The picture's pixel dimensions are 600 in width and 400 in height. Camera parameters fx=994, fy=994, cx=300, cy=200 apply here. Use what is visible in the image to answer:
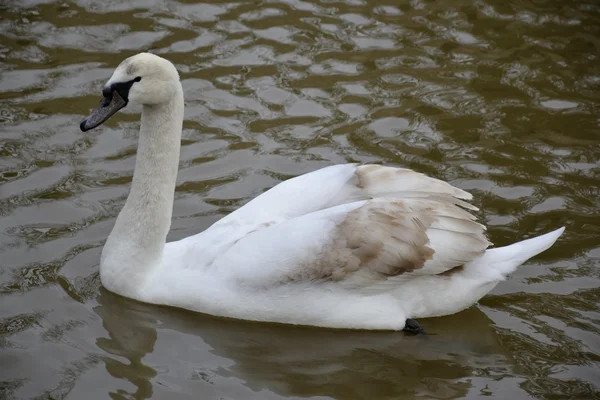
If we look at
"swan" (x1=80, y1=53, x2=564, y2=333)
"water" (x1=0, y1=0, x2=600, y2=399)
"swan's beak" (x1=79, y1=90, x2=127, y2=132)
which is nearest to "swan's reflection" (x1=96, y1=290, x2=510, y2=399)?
"water" (x1=0, y1=0, x2=600, y2=399)

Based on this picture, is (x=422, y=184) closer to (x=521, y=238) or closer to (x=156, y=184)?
(x=521, y=238)

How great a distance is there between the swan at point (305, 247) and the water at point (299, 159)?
0.20 m

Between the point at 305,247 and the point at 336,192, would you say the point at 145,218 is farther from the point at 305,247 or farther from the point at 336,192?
the point at 336,192

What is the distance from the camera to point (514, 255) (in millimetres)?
7102

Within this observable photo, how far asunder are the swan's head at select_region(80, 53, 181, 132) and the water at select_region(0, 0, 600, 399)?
1363 mm

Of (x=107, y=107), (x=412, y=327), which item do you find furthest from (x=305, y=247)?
(x=107, y=107)

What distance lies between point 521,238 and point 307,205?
1980mm

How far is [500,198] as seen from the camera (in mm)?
8680

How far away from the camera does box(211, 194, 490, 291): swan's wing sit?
684 cm

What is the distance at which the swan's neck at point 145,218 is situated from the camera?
7.19 m

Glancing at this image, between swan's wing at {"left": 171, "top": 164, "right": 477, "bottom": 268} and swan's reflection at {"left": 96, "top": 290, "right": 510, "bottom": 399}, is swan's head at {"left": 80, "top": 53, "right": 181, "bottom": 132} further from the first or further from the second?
swan's reflection at {"left": 96, "top": 290, "right": 510, "bottom": 399}

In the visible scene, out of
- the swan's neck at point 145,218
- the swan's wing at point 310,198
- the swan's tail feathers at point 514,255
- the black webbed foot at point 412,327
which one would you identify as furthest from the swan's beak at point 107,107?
the swan's tail feathers at point 514,255

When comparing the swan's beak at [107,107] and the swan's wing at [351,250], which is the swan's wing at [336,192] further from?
the swan's beak at [107,107]

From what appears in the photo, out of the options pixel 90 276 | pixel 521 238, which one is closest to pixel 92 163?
pixel 90 276
